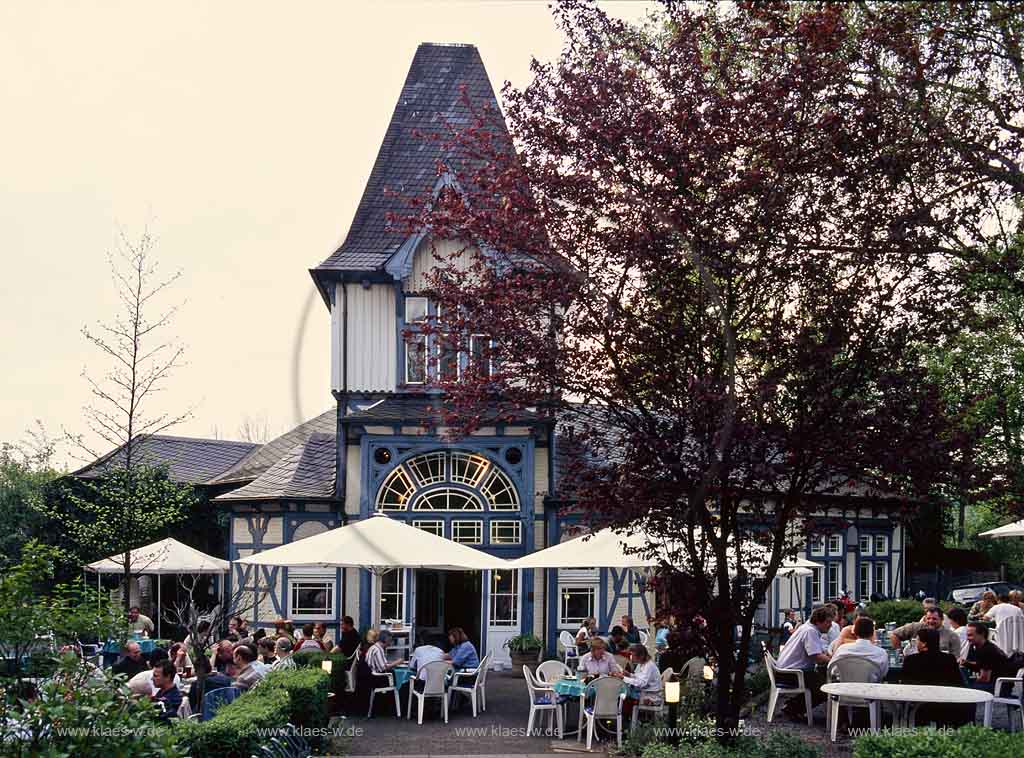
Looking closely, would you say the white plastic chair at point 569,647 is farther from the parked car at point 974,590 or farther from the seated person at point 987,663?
the parked car at point 974,590

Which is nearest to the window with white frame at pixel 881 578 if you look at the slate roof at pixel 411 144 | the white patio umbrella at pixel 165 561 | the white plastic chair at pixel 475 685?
the slate roof at pixel 411 144

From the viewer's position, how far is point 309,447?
27.8 m

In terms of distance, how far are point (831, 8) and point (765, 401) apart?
121 inches

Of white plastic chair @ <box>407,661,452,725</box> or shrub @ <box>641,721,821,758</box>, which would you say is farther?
white plastic chair @ <box>407,661,452,725</box>

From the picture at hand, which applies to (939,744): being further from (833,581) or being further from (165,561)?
(833,581)

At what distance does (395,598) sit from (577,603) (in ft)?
11.9

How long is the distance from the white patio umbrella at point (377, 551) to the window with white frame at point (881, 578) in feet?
55.6

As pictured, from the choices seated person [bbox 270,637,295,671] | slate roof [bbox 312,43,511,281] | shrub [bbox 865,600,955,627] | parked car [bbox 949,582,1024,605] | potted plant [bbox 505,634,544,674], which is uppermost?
slate roof [bbox 312,43,511,281]

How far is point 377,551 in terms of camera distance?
1766 cm

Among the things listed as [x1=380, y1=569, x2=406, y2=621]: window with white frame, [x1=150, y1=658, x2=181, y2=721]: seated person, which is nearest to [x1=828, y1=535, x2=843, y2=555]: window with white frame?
[x1=380, y1=569, x2=406, y2=621]: window with white frame

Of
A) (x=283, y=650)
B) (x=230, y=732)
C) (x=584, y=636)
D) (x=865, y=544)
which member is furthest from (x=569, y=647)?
(x=865, y=544)

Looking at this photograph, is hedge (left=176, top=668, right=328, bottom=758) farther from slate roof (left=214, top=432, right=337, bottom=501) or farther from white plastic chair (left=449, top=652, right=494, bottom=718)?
slate roof (left=214, top=432, right=337, bottom=501)

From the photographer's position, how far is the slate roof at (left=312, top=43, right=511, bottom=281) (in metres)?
26.5

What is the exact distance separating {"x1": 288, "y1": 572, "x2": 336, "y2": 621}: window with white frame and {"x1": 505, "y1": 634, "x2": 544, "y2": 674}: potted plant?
3811 mm
